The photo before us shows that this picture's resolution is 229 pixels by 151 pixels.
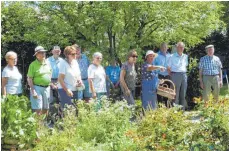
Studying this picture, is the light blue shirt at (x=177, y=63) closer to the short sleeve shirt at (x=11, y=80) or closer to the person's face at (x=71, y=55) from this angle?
the person's face at (x=71, y=55)

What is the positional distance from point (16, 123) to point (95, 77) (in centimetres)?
256

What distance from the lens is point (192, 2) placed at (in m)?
12.7

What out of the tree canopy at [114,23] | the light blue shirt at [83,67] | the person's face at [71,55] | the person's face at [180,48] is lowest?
the light blue shirt at [83,67]

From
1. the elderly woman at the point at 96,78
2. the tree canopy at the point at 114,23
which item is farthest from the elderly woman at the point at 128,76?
the tree canopy at the point at 114,23

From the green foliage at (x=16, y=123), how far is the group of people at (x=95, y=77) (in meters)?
1.29

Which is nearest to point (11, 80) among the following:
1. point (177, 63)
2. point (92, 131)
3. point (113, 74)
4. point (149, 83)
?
point (92, 131)

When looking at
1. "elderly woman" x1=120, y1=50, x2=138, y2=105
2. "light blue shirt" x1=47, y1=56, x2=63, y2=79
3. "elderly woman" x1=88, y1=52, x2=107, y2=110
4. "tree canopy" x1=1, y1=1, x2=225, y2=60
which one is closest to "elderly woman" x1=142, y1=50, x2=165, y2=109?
"elderly woman" x1=120, y1=50, x2=138, y2=105

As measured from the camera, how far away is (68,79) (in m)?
7.73

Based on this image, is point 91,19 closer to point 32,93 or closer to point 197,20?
point 197,20

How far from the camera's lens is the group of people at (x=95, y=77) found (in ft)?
25.2

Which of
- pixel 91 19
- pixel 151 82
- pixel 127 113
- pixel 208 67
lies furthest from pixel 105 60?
pixel 127 113

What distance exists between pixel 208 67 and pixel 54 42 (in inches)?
189

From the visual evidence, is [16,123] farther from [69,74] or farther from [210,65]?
[210,65]

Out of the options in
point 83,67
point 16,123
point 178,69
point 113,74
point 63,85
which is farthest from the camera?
point 113,74
